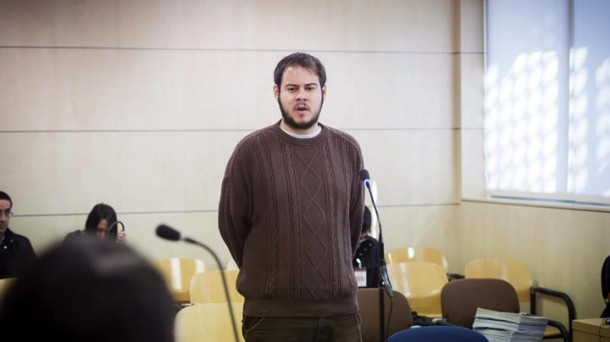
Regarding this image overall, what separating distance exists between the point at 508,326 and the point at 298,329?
2.46 m

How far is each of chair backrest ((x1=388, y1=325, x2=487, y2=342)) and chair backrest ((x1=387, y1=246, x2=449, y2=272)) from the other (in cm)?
354

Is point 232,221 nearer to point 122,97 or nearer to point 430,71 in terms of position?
point 122,97

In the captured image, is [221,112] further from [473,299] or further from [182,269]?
[473,299]

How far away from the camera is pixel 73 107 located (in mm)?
6859

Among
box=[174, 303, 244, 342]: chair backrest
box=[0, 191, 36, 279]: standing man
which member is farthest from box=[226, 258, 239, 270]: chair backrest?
box=[174, 303, 244, 342]: chair backrest

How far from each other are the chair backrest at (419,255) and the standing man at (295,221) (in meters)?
4.11

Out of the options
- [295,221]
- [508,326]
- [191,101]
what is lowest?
[508,326]

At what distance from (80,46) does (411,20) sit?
3038 millimetres

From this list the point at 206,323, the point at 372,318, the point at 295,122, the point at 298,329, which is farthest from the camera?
the point at 372,318

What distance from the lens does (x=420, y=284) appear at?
601 cm

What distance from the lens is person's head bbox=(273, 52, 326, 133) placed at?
3055 mm

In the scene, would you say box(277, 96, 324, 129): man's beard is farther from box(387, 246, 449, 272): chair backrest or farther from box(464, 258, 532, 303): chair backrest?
box(387, 246, 449, 272): chair backrest

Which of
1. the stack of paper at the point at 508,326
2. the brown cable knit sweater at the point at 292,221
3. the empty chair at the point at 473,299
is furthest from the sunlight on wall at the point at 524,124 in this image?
the brown cable knit sweater at the point at 292,221

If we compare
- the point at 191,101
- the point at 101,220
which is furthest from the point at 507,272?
the point at 101,220
